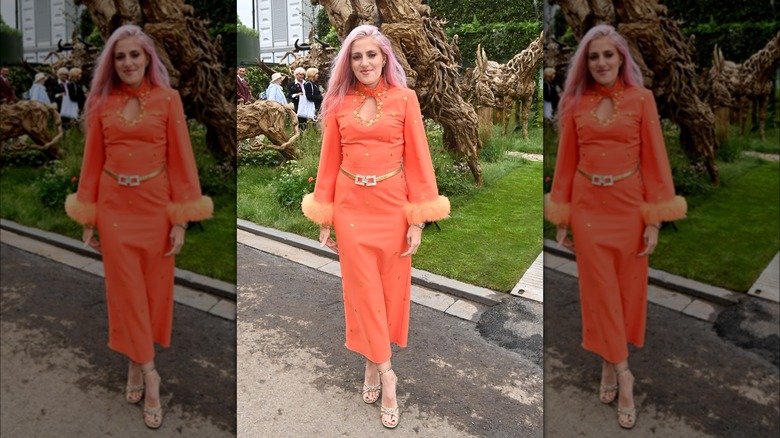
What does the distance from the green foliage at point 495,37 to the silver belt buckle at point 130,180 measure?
137 centimetres

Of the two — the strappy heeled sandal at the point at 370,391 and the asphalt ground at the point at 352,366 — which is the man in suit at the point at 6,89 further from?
the strappy heeled sandal at the point at 370,391

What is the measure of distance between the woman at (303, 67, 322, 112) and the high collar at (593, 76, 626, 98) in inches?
45.5

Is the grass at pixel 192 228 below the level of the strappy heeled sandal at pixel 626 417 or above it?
above

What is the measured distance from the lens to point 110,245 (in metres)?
2.09

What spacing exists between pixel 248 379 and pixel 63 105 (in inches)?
54.8

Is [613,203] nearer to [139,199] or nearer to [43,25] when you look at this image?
[139,199]

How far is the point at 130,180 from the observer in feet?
6.55

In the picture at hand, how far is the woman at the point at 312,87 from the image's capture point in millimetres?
2523

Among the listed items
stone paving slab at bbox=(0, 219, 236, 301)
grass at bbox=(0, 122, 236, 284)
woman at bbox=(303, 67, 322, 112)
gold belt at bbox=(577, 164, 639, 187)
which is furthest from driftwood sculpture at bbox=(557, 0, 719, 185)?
stone paving slab at bbox=(0, 219, 236, 301)

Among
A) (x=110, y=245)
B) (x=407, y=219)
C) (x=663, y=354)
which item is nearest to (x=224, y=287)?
(x=110, y=245)

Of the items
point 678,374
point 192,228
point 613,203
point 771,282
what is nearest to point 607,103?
point 613,203

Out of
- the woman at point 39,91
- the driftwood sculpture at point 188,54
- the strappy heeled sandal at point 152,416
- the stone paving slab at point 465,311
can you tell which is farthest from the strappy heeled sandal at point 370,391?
the woman at point 39,91

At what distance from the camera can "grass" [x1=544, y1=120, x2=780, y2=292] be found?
1.91 meters

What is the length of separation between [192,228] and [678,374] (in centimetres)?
185
